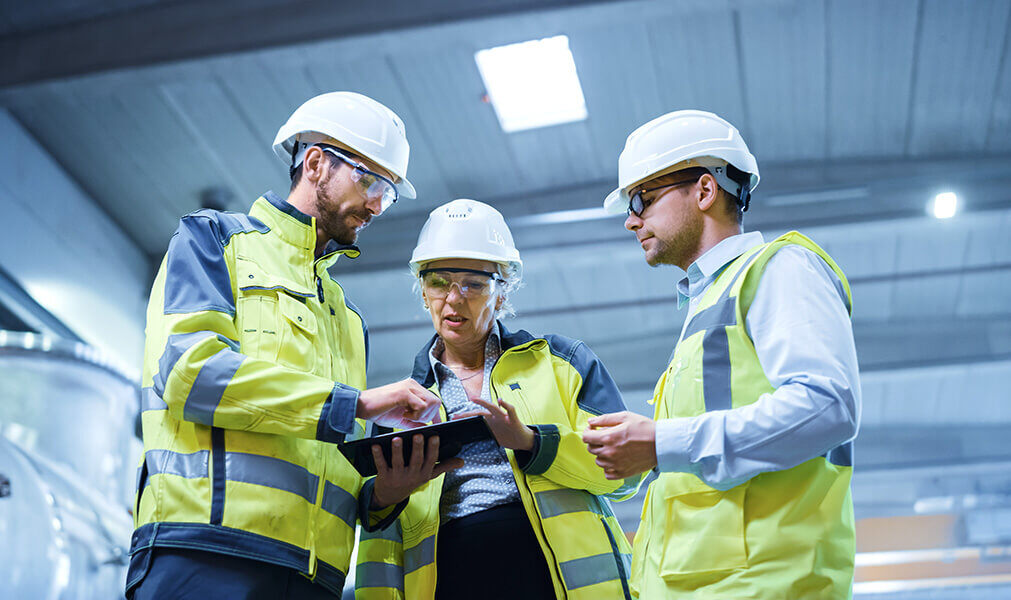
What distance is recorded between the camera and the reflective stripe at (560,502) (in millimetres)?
2709

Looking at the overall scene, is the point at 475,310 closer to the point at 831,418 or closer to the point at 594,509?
the point at 594,509

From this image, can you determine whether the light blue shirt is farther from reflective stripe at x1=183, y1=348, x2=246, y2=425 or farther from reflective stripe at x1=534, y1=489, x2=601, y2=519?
reflective stripe at x1=183, y1=348, x2=246, y2=425

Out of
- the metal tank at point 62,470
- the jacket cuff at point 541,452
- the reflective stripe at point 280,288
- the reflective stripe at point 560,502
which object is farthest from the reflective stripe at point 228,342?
the metal tank at point 62,470

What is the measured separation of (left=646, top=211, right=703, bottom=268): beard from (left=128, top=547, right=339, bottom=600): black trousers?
1.33 metres

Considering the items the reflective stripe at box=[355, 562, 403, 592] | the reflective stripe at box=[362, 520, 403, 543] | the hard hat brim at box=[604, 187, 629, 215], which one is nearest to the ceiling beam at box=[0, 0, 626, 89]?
the hard hat brim at box=[604, 187, 629, 215]

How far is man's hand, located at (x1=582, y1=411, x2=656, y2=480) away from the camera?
210 centimetres

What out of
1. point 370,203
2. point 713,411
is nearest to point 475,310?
point 370,203

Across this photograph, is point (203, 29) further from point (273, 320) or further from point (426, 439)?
point (426, 439)

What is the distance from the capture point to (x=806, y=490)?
2023mm

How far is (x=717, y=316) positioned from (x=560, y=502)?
0.83 metres

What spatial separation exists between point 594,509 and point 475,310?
2.46 ft

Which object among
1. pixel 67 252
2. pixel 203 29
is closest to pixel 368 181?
pixel 203 29

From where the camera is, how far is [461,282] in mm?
3162

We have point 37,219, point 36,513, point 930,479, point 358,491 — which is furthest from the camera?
point 930,479
